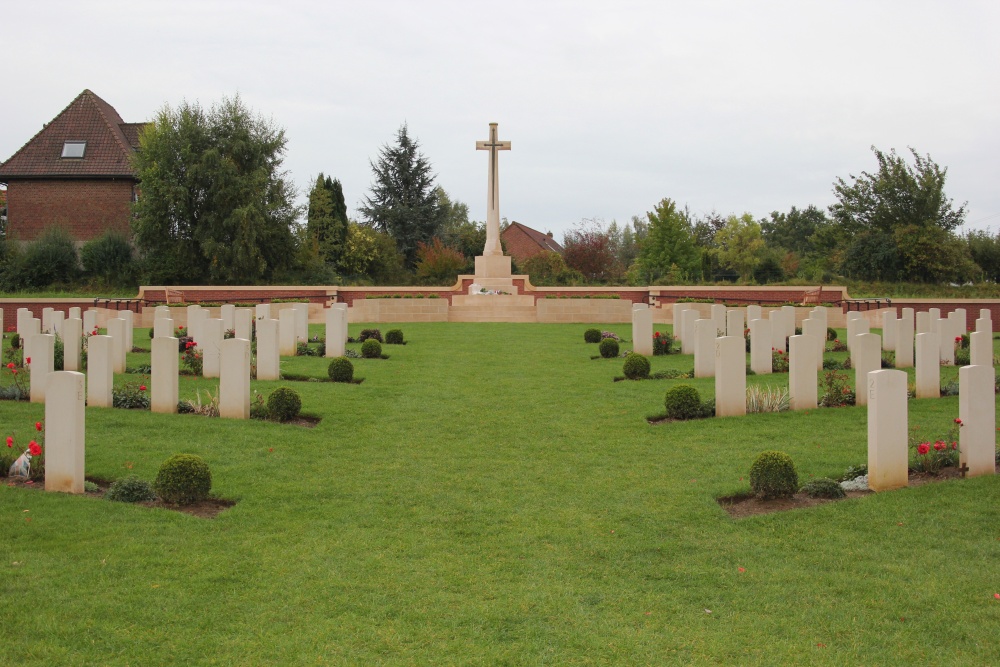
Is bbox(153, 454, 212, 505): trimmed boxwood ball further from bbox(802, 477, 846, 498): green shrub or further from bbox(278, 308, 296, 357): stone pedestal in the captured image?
bbox(278, 308, 296, 357): stone pedestal

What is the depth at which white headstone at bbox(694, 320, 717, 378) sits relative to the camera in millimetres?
12742

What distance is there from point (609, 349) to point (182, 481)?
1059 cm

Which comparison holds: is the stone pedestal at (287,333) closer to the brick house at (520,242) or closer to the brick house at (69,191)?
the brick house at (69,191)

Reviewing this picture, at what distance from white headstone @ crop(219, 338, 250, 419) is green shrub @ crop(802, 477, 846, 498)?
5.79m

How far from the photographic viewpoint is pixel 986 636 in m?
4.38

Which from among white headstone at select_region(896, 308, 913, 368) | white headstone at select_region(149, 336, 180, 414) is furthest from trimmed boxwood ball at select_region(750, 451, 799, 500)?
white headstone at select_region(896, 308, 913, 368)

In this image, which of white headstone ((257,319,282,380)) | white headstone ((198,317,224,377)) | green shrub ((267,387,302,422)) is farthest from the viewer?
white headstone ((257,319,282,380))

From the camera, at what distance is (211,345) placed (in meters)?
12.4

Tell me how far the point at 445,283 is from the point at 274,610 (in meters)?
36.9

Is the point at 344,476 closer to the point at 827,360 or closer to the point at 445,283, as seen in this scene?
the point at 827,360

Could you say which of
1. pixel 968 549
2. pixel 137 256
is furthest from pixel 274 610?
pixel 137 256

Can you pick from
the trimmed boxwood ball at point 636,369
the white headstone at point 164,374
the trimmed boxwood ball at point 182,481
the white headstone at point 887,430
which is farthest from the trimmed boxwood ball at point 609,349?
the trimmed boxwood ball at point 182,481

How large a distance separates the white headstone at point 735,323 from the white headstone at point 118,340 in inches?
369

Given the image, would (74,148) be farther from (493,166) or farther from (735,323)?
(735,323)
